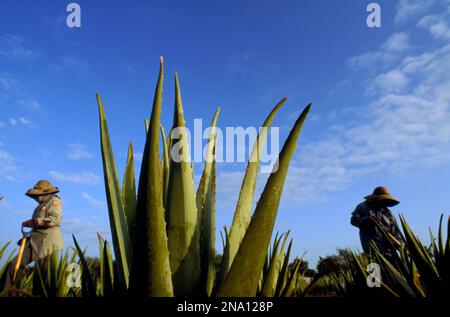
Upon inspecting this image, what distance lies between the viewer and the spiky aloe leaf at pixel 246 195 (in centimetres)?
79

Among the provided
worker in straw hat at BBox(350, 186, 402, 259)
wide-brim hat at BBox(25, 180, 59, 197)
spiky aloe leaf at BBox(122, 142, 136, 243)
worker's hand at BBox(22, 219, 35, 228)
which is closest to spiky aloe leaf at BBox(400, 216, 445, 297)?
spiky aloe leaf at BBox(122, 142, 136, 243)

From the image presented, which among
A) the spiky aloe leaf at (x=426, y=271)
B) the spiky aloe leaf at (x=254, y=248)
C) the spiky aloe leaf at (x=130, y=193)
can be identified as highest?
the spiky aloe leaf at (x=130, y=193)

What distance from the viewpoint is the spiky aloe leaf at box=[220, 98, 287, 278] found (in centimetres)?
79

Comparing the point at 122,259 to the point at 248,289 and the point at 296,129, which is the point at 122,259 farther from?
the point at 296,129

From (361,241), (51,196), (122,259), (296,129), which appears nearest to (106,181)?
(122,259)

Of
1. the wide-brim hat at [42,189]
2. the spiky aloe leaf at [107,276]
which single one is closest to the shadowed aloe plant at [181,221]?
the spiky aloe leaf at [107,276]

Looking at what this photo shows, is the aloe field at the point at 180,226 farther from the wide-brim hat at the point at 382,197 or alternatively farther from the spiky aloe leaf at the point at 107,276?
the wide-brim hat at the point at 382,197

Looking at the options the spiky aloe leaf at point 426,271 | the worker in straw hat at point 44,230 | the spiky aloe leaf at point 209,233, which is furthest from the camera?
the worker in straw hat at point 44,230

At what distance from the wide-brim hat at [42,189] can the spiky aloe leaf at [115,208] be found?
16.3 ft

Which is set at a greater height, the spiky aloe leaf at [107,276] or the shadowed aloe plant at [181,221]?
the shadowed aloe plant at [181,221]

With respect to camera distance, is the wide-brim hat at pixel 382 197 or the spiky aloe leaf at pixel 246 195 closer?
the spiky aloe leaf at pixel 246 195

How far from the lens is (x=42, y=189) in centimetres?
508

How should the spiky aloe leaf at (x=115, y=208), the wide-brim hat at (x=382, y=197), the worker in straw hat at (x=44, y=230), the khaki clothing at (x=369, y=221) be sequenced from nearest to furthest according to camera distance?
the spiky aloe leaf at (x=115, y=208) → the worker in straw hat at (x=44, y=230) → the khaki clothing at (x=369, y=221) → the wide-brim hat at (x=382, y=197)

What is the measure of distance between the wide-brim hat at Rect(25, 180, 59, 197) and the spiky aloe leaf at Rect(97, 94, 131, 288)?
4971mm
